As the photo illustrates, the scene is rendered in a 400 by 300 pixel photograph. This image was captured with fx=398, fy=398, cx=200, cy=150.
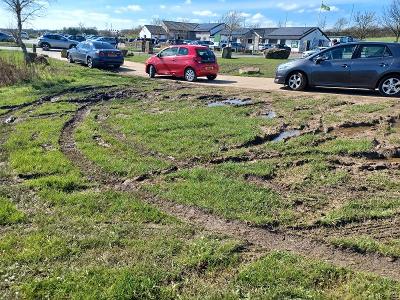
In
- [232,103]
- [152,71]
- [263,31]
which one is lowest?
[232,103]

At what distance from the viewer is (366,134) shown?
8.11m

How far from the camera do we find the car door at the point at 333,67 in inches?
511

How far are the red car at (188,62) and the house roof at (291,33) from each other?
68.2 meters

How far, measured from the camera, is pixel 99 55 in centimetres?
2309

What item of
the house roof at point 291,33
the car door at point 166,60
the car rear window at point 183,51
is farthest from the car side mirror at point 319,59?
the house roof at point 291,33

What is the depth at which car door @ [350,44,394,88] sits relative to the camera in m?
12.4

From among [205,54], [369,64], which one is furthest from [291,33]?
[369,64]

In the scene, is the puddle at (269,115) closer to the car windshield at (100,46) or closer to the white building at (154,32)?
the car windshield at (100,46)

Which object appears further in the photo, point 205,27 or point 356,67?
point 205,27

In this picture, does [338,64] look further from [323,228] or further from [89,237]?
[89,237]

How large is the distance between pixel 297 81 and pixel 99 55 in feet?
43.4

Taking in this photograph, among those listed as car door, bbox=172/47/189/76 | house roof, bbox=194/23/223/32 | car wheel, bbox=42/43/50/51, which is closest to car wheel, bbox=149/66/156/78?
car door, bbox=172/47/189/76

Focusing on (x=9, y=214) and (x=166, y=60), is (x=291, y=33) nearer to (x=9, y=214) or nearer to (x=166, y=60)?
(x=166, y=60)

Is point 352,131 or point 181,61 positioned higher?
point 181,61
